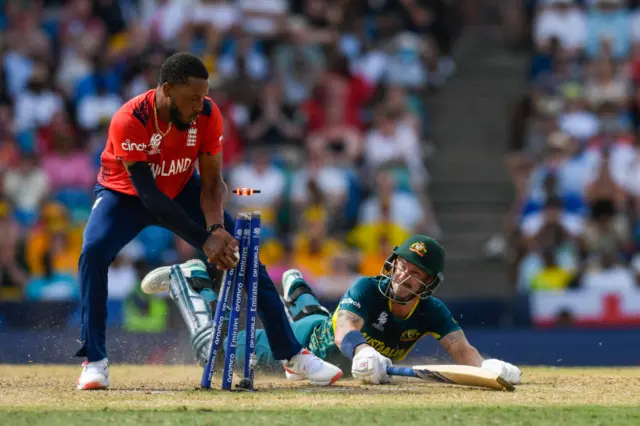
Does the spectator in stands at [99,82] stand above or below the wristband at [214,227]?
above

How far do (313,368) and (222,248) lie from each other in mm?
1183

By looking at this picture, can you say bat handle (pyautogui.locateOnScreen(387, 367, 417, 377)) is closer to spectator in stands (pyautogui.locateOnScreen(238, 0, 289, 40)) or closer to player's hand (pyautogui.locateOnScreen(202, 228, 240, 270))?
player's hand (pyautogui.locateOnScreen(202, 228, 240, 270))

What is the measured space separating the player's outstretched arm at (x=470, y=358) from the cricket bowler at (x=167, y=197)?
983 mm

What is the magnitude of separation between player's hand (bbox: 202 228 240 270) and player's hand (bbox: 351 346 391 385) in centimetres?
111

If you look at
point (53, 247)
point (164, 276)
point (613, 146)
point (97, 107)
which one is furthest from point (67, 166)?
point (613, 146)

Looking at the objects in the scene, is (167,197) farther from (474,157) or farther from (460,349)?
(474,157)

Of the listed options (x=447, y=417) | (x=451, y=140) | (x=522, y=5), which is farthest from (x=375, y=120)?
(x=447, y=417)

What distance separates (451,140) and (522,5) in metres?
2.84

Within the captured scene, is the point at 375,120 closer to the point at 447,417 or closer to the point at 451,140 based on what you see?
the point at 451,140

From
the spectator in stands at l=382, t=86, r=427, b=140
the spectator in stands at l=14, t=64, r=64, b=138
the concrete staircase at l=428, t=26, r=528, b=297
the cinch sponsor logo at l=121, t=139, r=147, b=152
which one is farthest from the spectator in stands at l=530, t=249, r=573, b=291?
the cinch sponsor logo at l=121, t=139, r=147, b=152

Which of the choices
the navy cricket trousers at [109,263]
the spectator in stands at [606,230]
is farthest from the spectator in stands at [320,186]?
the navy cricket trousers at [109,263]

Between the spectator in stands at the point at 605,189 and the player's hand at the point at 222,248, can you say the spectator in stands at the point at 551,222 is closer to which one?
the spectator in stands at the point at 605,189

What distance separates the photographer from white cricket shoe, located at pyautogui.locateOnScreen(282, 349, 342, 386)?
27.1 ft

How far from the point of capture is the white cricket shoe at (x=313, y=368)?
827 cm
